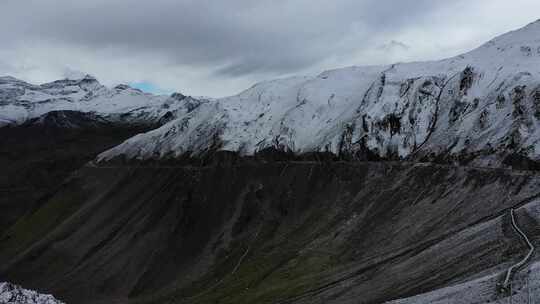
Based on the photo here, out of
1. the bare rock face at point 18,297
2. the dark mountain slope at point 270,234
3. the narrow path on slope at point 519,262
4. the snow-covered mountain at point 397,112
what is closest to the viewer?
the narrow path on slope at point 519,262

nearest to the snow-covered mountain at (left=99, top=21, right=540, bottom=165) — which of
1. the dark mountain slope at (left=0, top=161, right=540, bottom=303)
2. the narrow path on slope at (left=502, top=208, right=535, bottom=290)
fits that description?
the dark mountain slope at (left=0, top=161, right=540, bottom=303)

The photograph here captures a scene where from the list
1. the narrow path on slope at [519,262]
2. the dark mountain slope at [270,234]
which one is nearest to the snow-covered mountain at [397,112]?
the dark mountain slope at [270,234]

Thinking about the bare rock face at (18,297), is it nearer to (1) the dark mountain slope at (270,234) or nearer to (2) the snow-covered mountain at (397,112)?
(1) the dark mountain slope at (270,234)

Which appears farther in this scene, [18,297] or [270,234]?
[270,234]

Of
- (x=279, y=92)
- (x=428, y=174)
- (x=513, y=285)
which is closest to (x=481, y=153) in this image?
(x=428, y=174)

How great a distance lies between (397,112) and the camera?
86062 mm

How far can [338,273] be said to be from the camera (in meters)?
55.7

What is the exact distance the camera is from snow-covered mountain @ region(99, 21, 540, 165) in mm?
68500

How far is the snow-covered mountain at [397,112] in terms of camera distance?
68500 millimetres

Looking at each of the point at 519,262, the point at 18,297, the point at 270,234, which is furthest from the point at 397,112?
the point at 18,297

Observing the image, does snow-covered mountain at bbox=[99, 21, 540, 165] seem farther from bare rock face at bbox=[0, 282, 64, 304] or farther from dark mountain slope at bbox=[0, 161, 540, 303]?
bare rock face at bbox=[0, 282, 64, 304]

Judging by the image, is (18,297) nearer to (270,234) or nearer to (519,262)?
(270,234)

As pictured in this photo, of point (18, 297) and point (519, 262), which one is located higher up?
point (519, 262)

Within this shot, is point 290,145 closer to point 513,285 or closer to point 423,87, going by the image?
point 423,87
